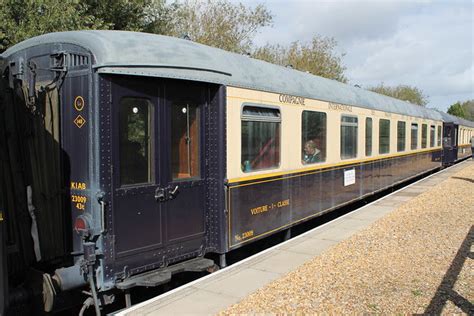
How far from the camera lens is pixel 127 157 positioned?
4492mm

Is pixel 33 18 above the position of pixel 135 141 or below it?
above

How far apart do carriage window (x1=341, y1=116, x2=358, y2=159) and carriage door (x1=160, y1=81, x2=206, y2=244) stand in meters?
4.78

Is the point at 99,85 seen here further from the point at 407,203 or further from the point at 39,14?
the point at 407,203

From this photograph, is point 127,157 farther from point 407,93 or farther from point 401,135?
point 407,93

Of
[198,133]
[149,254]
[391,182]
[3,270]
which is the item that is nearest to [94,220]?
[149,254]

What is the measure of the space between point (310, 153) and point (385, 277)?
9.47 feet

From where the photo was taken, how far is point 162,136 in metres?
4.77

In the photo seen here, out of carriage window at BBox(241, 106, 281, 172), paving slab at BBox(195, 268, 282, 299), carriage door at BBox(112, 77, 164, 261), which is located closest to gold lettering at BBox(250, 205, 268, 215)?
carriage window at BBox(241, 106, 281, 172)

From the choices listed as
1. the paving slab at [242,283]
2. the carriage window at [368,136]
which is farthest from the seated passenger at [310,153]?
the carriage window at [368,136]

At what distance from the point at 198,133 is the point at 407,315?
299cm

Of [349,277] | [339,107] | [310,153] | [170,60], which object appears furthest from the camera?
[339,107]

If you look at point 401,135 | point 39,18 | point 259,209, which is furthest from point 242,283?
point 401,135

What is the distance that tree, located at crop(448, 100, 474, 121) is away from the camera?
83125 mm

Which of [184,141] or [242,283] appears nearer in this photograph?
[184,141]
